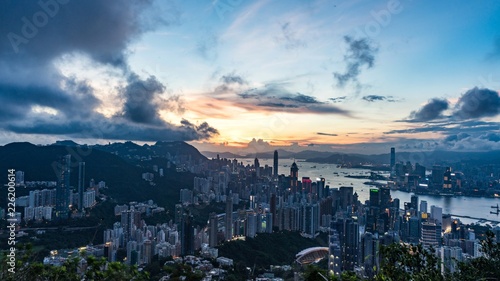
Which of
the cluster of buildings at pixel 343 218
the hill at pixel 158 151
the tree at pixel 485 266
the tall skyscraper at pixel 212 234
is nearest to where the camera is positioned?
the tree at pixel 485 266

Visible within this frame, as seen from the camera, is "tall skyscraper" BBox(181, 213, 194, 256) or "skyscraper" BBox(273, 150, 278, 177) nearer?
"tall skyscraper" BBox(181, 213, 194, 256)

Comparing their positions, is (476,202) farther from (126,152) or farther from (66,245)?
(126,152)

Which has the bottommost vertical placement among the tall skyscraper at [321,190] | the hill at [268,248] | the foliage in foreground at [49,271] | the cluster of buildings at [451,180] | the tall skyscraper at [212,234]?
the hill at [268,248]

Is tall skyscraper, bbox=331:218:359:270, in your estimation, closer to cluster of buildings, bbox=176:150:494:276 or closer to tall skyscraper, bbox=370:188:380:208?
cluster of buildings, bbox=176:150:494:276

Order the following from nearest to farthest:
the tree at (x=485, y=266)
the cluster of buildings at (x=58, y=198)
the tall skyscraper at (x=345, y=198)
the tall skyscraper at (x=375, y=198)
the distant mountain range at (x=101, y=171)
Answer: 1. the tree at (x=485, y=266)
2. the cluster of buildings at (x=58, y=198)
3. the tall skyscraper at (x=375, y=198)
4. the distant mountain range at (x=101, y=171)
5. the tall skyscraper at (x=345, y=198)

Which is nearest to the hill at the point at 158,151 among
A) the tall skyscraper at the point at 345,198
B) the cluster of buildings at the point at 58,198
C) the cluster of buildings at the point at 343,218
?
the cluster of buildings at the point at 343,218

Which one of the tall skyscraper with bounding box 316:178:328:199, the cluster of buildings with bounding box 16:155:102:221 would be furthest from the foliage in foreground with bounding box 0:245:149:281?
the tall skyscraper with bounding box 316:178:328:199

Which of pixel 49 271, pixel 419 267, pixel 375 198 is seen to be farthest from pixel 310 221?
pixel 49 271

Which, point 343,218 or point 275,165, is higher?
point 275,165

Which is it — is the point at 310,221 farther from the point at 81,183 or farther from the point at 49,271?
the point at 49,271

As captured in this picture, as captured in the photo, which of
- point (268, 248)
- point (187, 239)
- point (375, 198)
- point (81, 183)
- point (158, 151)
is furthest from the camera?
point (158, 151)

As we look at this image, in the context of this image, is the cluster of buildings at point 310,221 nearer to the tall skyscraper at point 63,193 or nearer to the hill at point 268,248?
the tall skyscraper at point 63,193

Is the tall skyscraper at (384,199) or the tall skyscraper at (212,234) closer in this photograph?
the tall skyscraper at (212,234)
